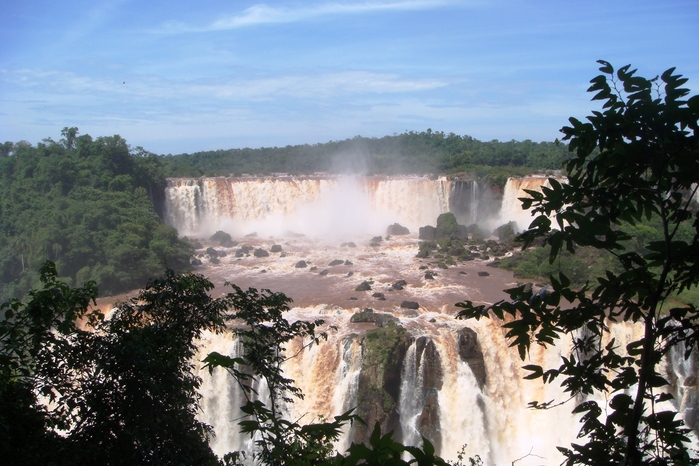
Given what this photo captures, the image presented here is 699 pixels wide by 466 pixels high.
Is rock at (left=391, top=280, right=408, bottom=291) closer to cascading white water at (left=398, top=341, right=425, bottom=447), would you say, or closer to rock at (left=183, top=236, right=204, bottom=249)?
cascading white water at (left=398, top=341, right=425, bottom=447)

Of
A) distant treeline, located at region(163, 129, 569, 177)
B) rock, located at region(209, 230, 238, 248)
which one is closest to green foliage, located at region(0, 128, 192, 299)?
rock, located at region(209, 230, 238, 248)

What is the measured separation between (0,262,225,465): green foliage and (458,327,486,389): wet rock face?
8069mm

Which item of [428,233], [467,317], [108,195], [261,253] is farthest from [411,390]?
[108,195]

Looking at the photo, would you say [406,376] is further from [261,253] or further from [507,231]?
[507,231]

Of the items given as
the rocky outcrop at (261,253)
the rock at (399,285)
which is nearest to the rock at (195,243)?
the rocky outcrop at (261,253)

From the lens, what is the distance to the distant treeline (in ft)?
110

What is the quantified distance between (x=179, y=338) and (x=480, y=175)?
80.6 feet

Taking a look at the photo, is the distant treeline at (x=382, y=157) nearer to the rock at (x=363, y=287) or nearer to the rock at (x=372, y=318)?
the rock at (x=363, y=287)

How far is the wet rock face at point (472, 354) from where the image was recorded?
11867 millimetres

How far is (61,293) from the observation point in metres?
4.18

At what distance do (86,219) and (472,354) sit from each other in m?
15.1

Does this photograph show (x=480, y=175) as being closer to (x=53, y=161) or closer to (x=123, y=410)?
(x=53, y=161)

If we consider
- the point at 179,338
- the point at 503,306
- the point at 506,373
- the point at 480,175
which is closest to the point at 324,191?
the point at 480,175

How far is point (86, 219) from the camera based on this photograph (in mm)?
20031
